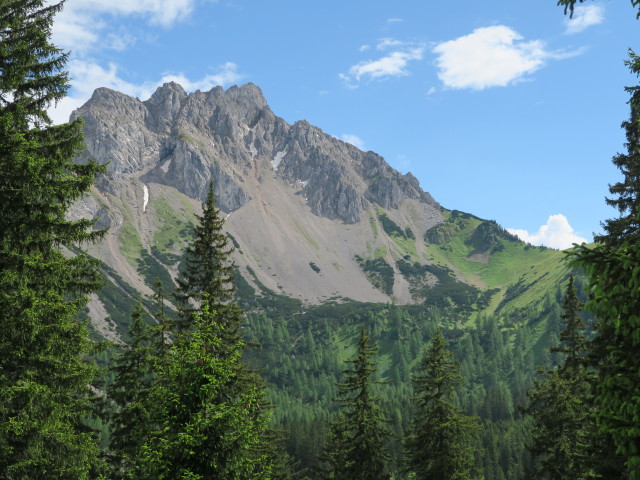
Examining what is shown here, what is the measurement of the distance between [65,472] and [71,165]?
955 cm

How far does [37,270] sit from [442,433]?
2342cm

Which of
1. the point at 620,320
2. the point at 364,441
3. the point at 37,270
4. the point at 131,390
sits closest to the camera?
the point at 620,320

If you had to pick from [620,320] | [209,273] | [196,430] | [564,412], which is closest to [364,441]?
[564,412]

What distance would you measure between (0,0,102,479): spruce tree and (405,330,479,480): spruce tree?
1807cm

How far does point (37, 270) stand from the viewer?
14430 millimetres

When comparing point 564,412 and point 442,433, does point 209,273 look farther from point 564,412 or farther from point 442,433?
point 564,412

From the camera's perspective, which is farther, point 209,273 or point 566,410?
point 566,410

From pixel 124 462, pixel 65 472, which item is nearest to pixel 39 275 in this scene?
pixel 65 472

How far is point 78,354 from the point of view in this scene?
53.8 ft

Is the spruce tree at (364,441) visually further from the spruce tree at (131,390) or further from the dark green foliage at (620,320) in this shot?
the dark green foliage at (620,320)

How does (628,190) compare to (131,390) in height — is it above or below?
above

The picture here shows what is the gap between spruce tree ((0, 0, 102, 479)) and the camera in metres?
14.1

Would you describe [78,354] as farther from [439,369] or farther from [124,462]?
[439,369]

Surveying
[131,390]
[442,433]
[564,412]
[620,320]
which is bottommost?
[442,433]
